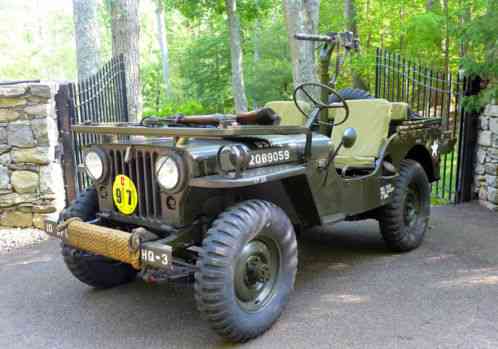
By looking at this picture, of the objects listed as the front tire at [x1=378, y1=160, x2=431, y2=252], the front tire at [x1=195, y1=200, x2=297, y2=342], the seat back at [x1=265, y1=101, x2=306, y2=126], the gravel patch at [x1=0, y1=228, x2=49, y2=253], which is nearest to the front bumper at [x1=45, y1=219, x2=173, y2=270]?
the front tire at [x1=195, y1=200, x2=297, y2=342]

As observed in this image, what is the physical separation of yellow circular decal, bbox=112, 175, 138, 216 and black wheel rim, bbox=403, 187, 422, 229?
294cm

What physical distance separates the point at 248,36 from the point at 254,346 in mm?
24501

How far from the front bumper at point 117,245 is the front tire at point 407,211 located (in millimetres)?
2659

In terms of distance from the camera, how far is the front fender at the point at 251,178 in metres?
3.04

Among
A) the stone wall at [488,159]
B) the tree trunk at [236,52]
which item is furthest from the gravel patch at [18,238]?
the tree trunk at [236,52]

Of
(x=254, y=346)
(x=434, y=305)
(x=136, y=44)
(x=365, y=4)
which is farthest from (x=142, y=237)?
(x=365, y=4)

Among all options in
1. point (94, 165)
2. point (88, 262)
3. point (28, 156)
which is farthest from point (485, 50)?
point (28, 156)

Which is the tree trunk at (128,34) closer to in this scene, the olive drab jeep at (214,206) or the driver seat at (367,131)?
the driver seat at (367,131)

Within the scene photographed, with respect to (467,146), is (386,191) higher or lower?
lower

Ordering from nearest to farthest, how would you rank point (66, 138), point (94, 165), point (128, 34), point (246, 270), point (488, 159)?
point (246, 270) → point (94, 165) → point (66, 138) → point (488, 159) → point (128, 34)

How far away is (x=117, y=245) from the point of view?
10.4 feet

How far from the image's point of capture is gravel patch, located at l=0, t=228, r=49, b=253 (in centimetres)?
572

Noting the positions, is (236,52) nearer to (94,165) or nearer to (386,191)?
(386,191)

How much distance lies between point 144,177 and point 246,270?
943 mm
